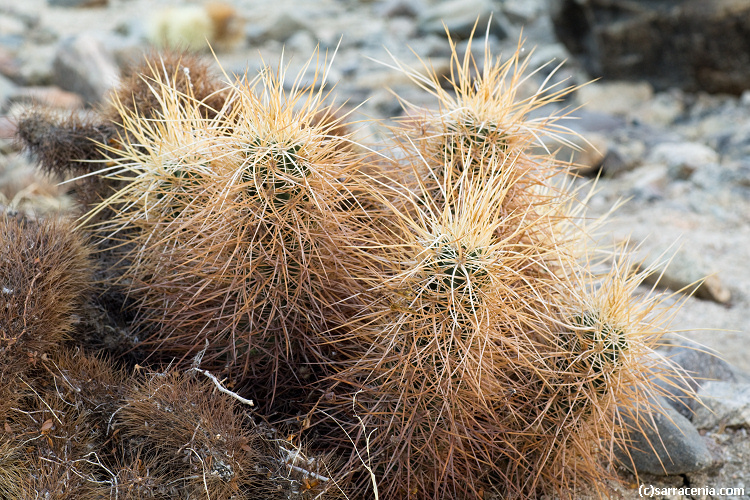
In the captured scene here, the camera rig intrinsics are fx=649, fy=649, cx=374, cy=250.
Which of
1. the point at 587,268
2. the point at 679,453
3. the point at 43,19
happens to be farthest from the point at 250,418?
the point at 43,19

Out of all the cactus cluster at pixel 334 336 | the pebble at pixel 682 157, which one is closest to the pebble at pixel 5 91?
the cactus cluster at pixel 334 336

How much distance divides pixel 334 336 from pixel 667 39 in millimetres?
6755

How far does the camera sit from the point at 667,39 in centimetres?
707

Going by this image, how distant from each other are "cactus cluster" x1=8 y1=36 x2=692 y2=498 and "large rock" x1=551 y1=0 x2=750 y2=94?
5.87m

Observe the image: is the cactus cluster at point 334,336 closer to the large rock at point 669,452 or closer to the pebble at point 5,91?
the large rock at point 669,452

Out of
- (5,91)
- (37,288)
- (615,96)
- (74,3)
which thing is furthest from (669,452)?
(74,3)

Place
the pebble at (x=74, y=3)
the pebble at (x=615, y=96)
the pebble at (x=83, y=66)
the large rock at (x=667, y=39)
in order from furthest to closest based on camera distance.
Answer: the pebble at (x=74, y=3), the pebble at (x=615, y=96), the large rock at (x=667, y=39), the pebble at (x=83, y=66)

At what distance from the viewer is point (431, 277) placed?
1.48m

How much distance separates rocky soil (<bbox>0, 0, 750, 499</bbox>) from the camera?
2.42 m

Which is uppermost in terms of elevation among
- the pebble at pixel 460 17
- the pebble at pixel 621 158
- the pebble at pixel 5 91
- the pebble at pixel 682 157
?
the pebble at pixel 460 17

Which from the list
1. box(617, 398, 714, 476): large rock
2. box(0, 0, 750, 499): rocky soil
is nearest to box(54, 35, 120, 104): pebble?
box(0, 0, 750, 499): rocky soil

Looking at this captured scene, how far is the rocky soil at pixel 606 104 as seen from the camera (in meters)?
2.42

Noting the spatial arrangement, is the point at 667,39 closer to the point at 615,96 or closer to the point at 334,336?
the point at 615,96

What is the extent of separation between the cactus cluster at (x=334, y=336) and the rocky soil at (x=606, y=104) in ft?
0.82
